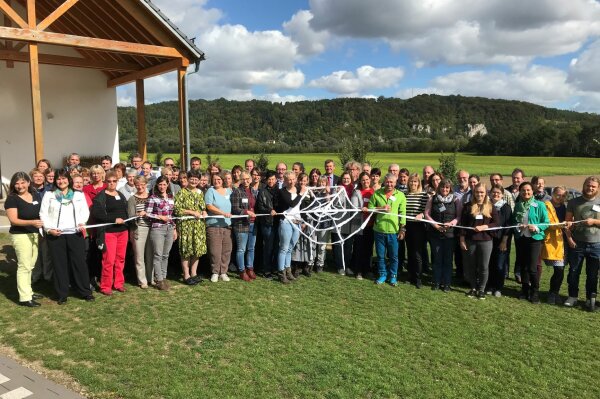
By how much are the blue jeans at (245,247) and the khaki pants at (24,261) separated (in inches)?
109

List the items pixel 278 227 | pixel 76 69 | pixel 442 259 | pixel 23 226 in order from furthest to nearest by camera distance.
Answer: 1. pixel 76 69
2. pixel 278 227
3. pixel 442 259
4. pixel 23 226

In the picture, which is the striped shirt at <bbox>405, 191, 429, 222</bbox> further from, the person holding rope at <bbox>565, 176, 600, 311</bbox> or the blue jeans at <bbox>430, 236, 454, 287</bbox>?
the person holding rope at <bbox>565, 176, 600, 311</bbox>

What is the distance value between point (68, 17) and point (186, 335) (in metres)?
10.6

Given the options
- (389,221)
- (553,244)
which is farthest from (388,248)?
(553,244)

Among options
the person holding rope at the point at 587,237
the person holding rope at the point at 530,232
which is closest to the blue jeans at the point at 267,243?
the person holding rope at the point at 530,232

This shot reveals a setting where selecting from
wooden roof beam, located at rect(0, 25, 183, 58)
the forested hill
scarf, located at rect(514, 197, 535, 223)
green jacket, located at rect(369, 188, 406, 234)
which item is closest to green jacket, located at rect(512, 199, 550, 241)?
scarf, located at rect(514, 197, 535, 223)

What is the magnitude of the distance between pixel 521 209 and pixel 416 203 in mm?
1530

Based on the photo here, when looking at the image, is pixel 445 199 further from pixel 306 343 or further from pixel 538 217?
pixel 306 343

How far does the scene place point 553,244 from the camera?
253 inches

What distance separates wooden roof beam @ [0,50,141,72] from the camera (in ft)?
35.9

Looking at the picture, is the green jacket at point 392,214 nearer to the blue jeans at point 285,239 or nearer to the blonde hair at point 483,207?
the blonde hair at point 483,207

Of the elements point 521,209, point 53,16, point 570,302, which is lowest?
point 570,302

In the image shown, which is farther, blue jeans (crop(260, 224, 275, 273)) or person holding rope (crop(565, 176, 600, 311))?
blue jeans (crop(260, 224, 275, 273))

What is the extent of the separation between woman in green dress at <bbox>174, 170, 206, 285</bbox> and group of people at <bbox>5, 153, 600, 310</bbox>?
2cm
